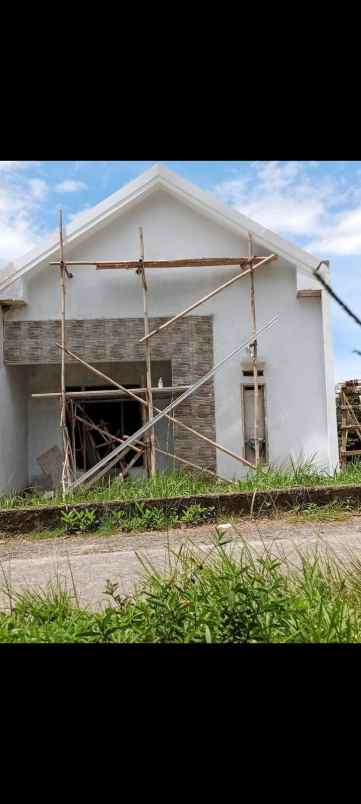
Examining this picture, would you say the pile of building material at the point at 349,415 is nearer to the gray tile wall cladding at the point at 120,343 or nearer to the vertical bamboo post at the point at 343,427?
the vertical bamboo post at the point at 343,427

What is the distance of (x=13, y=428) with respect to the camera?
827cm

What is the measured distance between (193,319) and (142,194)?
1.65 meters

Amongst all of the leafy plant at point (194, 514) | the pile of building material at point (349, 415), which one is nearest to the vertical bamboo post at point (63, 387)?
the leafy plant at point (194, 514)

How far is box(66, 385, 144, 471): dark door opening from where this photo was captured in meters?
8.90

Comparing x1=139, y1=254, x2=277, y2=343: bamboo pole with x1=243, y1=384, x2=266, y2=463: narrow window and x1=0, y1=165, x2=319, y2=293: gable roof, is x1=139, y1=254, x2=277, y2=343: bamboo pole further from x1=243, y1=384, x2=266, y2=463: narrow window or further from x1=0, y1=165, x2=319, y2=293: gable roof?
x1=243, y1=384, x2=266, y2=463: narrow window

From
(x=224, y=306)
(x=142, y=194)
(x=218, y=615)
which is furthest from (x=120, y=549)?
(x=142, y=194)

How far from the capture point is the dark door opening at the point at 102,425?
8.90 m

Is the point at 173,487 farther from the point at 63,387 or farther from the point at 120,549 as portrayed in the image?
the point at 63,387

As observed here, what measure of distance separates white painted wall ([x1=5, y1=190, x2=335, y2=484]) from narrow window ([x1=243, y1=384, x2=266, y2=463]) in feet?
0.32

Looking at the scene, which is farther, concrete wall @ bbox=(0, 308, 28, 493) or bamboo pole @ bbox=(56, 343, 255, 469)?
concrete wall @ bbox=(0, 308, 28, 493)

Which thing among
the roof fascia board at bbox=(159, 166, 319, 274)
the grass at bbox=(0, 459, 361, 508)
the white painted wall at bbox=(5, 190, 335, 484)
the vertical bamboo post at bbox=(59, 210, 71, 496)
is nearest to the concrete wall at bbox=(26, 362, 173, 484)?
the white painted wall at bbox=(5, 190, 335, 484)

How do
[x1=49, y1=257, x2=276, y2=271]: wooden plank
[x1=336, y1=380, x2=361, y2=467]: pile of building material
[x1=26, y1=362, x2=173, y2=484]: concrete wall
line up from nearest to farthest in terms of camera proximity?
[x1=49, y1=257, x2=276, y2=271]: wooden plank, [x1=26, y1=362, x2=173, y2=484]: concrete wall, [x1=336, y1=380, x2=361, y2=467]: pile of building material
